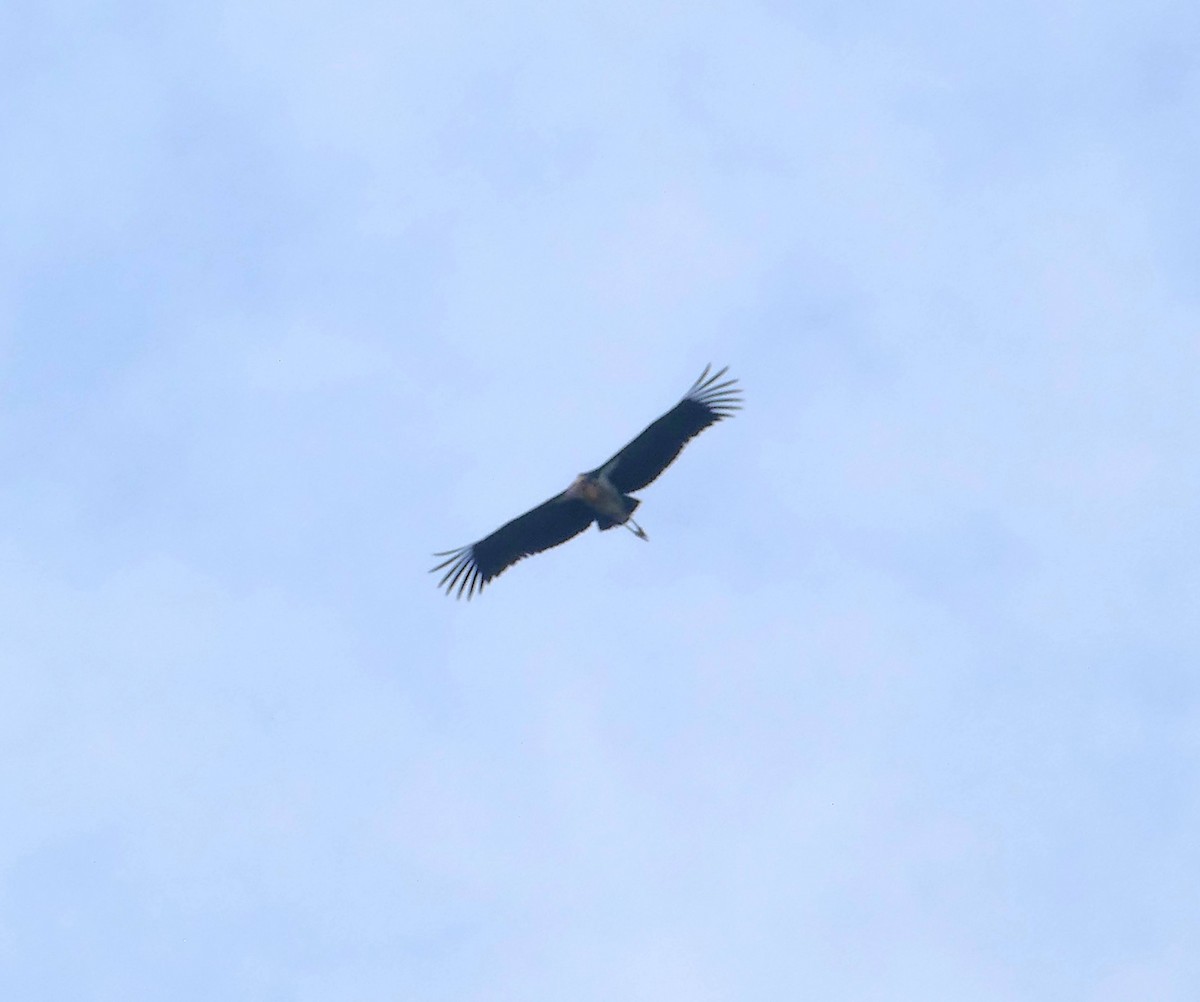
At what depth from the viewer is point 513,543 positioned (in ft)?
128

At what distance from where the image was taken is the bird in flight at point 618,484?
3741 cm

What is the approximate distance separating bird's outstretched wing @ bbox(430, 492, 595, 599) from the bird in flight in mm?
17

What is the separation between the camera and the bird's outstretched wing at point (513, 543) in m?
38.6

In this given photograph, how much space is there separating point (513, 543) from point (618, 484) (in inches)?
95.8

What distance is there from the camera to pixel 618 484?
37812mm

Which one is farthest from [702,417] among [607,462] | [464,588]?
[464,588]

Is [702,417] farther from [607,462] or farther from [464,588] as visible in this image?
[464,588]

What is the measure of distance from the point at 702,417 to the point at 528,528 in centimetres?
376

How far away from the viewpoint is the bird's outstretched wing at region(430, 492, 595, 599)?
38.6 metres

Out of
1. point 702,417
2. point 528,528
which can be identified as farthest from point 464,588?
point 702,417

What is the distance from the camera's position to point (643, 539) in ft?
126

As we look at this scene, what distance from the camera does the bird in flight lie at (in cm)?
3741

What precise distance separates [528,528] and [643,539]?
205 centimetres

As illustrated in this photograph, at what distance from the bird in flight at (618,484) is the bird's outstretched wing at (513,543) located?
2 centimetres
